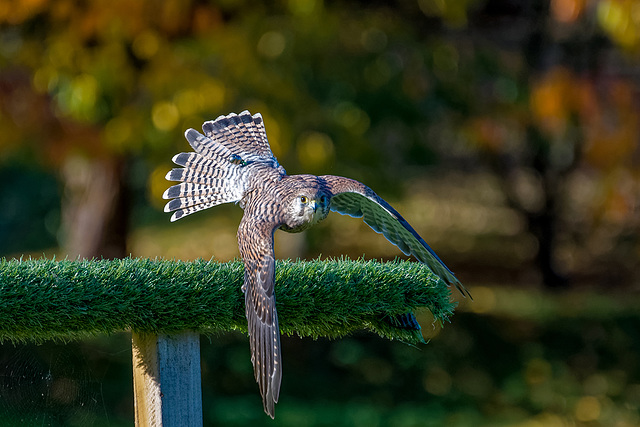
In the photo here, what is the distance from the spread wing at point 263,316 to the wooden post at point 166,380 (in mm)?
220

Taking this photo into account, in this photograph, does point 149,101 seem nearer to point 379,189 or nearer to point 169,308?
point 379,189

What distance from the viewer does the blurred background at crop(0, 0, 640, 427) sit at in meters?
5.93

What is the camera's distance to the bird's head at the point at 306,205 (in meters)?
3.16

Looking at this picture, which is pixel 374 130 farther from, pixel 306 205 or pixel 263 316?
pixel 263 316

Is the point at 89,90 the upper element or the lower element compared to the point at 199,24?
lower

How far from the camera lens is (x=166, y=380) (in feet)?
8.73

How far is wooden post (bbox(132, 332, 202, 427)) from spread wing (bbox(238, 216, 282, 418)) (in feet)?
0.72

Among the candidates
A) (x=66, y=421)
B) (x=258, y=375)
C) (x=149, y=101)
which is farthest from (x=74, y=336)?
(x=149, y=101)

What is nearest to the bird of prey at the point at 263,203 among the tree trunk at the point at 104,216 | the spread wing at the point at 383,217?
the spread wing at the point at 383,217

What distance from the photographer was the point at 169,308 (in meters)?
2.73

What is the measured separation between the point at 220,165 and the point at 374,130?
3.60 m

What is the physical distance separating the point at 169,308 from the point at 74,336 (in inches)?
13.0

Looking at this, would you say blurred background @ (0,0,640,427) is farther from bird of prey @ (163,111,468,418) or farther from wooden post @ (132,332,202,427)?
bird of prey @ (163,111,468,418)

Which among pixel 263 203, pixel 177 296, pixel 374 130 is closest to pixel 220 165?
pixel 263 203
